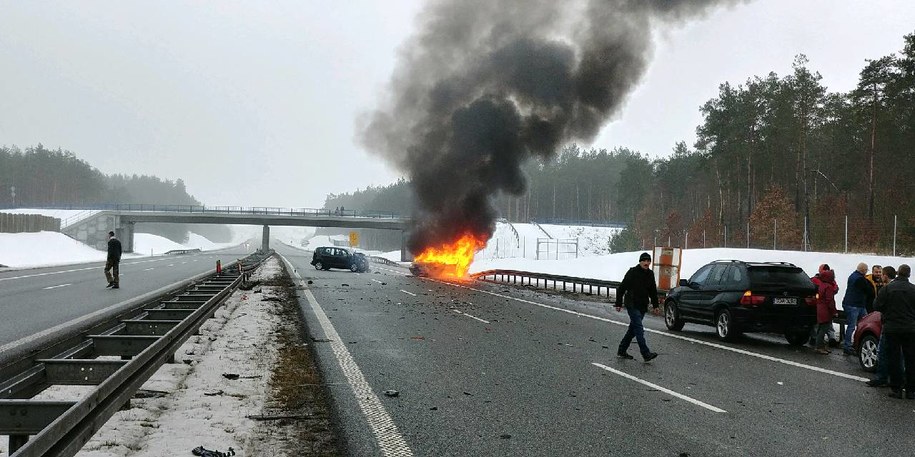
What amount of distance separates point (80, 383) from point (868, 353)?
10.3 metres

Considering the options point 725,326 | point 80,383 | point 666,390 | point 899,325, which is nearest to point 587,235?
point 725,326

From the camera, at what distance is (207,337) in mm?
10789

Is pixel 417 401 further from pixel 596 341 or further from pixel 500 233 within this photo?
pixel 500 233

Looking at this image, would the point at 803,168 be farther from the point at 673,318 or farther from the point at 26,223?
the point at 26,223

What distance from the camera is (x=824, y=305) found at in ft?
38.9

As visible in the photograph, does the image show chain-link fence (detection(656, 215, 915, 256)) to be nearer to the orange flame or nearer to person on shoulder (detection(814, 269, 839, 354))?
the orange flame

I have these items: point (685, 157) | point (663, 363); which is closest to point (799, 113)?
point (685, 157)

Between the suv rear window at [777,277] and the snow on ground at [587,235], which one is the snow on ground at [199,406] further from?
the snow on ground at [587,235]

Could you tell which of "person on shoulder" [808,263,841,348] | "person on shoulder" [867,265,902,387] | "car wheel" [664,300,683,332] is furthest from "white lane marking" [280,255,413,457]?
Result: "person on shoulder" [808,263,841,348]

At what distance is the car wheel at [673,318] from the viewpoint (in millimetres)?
14539

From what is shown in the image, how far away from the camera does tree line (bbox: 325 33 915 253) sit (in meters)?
46.6

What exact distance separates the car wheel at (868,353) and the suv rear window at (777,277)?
252cm

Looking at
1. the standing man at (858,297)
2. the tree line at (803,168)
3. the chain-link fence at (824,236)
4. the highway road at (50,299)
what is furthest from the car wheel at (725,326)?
the tree line at (803,168)

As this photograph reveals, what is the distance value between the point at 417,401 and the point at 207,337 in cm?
530
